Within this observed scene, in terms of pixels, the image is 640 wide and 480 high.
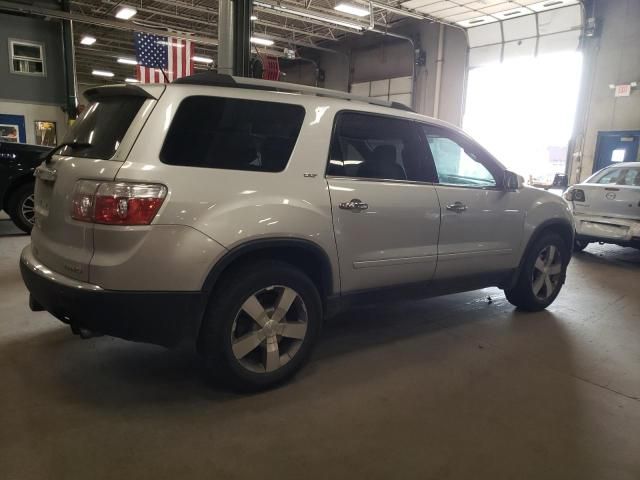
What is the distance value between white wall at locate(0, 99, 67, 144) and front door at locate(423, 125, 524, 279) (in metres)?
15.4

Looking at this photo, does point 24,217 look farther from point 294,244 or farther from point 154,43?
point 294,244

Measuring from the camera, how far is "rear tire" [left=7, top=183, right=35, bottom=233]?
6.75m

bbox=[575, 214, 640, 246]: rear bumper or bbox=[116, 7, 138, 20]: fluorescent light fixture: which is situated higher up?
bbox=[116, 7, 138, 20]: fluorescent light fixture

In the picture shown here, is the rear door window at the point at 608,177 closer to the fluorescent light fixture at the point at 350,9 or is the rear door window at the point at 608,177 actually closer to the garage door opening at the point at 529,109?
the garage door opening at the point at 529,109

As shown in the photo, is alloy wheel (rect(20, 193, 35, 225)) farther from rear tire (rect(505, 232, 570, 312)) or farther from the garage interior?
rear tire (rect(505, 232, 570, 312))

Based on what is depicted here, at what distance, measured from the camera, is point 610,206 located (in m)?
7.03

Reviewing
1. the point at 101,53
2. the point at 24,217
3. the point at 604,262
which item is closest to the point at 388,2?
the point at 604,262

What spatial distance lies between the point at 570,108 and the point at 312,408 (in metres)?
12.5

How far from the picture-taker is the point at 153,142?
2.28 m

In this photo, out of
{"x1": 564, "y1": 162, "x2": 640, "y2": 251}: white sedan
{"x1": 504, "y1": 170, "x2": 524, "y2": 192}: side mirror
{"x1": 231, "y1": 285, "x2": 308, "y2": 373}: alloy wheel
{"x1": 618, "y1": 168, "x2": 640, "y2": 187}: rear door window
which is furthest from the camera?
{"x1": 618, "y1": 168, "x2": 640, "y2": 187}: rear door window

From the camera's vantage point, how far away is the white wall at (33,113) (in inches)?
586

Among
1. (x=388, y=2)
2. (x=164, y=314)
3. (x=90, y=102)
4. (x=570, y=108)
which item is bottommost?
(x=164, y=314)

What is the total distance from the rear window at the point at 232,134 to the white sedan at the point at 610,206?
6.06 metres

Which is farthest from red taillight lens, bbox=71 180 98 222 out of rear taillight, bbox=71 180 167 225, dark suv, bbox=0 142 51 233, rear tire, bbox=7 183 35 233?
rear tire, bbox=7 183 35 233
